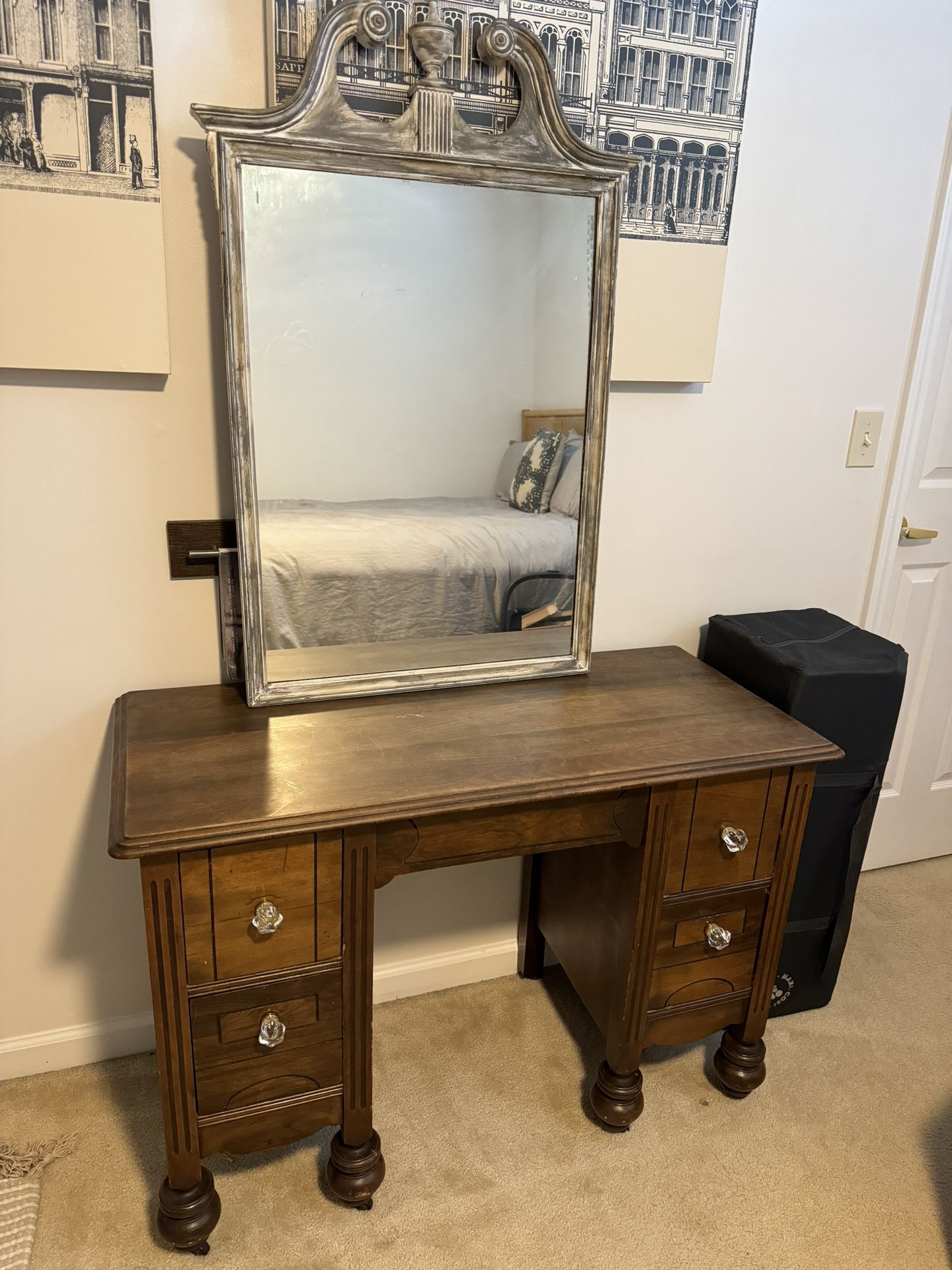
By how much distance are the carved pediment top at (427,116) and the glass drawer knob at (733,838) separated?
1.09 m

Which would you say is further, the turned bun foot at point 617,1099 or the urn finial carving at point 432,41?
the turned bun foot at point 617,1099

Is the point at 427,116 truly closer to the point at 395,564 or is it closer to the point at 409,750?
the point at 395,564

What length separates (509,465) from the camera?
1542 mm

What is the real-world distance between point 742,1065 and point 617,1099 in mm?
259

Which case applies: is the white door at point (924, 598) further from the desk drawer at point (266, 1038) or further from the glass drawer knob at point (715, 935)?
the desk drawer at point (266, 1038)

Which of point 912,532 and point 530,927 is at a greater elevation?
point 912,532

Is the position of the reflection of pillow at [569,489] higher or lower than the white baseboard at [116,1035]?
higher

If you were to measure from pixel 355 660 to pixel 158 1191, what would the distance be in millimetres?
920

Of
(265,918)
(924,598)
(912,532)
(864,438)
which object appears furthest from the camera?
(924,598)

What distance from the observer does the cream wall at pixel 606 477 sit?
4.57ft

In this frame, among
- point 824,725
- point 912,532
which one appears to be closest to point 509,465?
point 824,725

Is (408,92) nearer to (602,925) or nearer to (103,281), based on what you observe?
(103,281)

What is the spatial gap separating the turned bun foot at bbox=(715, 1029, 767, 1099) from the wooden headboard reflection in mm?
1164

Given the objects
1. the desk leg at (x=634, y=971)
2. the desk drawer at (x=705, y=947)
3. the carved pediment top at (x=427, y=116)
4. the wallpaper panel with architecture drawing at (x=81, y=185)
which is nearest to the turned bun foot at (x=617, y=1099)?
the desk leg at (x=634, y=971)
